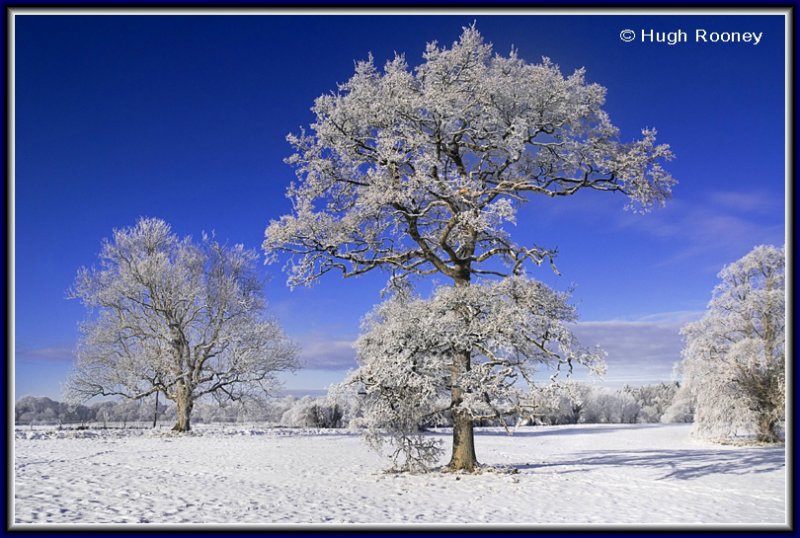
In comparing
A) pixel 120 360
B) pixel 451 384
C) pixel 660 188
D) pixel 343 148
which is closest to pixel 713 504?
pixel 451 384

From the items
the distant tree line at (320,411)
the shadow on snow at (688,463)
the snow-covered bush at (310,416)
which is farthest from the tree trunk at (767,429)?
the snow-covered bush at (310,416)

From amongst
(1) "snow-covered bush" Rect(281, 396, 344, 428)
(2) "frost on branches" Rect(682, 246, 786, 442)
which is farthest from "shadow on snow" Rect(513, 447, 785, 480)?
(1) "snow-covered bush" Rect(281, 396, 344, 428)

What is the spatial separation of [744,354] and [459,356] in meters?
15.9

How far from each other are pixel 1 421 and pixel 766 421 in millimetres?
25428

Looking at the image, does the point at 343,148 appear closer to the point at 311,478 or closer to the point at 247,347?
the point at 311,478

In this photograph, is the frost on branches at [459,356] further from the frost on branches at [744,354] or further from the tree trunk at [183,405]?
the tree trunk at [183,405]

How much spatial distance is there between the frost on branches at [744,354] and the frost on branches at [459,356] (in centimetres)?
1418

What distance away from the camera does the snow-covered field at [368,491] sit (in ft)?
26.8

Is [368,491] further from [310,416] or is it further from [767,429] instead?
[310,416]

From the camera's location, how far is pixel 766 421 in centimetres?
2341

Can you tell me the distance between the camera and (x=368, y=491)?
1063 centimetres

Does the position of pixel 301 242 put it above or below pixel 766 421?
above

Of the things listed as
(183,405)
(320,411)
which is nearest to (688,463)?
(183,405)

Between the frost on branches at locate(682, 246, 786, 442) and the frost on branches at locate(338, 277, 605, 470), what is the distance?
14.2 meters
